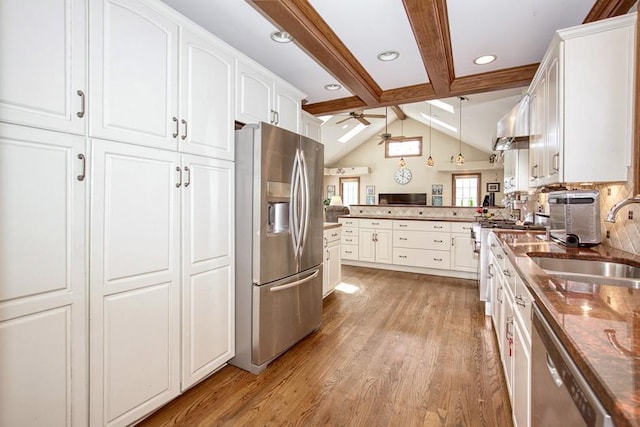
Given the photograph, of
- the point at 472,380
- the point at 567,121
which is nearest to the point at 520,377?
the point at 472,380

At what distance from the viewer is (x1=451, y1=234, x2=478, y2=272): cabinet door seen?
15.5ft

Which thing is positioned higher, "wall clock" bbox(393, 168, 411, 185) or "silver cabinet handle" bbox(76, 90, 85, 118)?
"wall clock" bbox(393, 168, 411, 185)

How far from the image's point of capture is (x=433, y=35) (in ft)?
6.27

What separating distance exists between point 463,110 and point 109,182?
19.8 ft

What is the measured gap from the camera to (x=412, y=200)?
1038 cm

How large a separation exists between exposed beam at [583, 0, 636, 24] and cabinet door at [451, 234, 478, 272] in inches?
132

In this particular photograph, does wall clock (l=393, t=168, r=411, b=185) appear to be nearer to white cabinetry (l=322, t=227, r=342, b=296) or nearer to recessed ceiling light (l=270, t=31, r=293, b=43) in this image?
white cabinetry (l=322, t=227, r=342, b=296)

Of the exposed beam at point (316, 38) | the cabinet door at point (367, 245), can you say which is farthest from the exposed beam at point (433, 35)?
the cabinet door at point (367, 245)

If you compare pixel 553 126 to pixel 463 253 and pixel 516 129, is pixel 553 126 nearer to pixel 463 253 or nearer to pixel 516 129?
pixel 516 129

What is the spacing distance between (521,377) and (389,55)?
218 cm

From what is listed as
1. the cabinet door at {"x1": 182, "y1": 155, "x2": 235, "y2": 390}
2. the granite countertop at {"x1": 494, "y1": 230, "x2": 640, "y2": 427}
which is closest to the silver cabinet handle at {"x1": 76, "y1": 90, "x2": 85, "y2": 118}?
the cabinet door at {"x1": 182, "y1": 155, "x2": 235, "y2": 390}

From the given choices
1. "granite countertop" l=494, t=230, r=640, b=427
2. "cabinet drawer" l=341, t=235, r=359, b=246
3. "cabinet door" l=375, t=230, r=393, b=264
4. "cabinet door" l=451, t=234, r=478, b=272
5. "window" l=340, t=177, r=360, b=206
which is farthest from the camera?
"window" l=340, t=177, r=360, b=206

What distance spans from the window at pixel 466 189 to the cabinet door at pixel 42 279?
9982 mm

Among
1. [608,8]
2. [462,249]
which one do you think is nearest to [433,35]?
[608,8]
